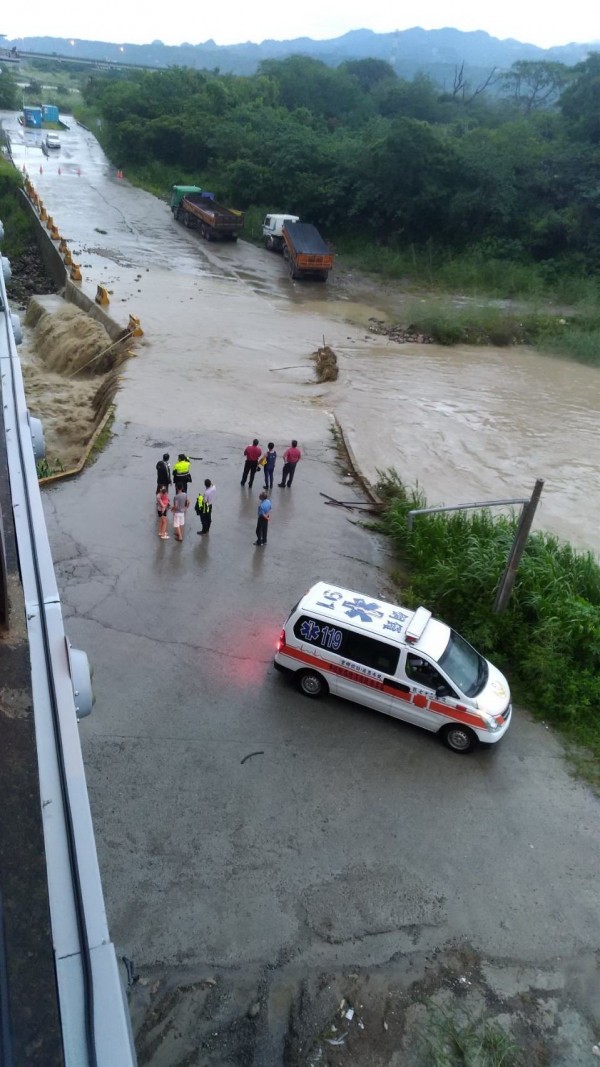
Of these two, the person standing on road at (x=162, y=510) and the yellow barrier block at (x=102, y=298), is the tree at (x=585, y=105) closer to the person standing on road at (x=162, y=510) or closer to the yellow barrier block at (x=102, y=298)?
the yellow barrier block at (x=102, y=298)

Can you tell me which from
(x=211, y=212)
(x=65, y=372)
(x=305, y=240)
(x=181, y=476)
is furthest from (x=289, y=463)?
(x=211, y=212)

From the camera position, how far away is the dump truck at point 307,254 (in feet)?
121

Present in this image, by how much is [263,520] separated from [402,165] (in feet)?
125

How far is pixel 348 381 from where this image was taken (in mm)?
24500

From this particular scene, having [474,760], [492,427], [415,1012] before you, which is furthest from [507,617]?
[492,427]

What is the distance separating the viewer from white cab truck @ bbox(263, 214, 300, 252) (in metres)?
41.9

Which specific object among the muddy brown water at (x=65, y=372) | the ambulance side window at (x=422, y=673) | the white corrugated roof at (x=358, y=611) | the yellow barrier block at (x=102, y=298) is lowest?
the muddy brown water at (x=65, y=372)

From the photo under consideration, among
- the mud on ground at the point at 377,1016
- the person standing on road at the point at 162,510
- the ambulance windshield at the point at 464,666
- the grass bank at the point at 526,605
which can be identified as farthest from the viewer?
the person standing on road at the point at 162,510

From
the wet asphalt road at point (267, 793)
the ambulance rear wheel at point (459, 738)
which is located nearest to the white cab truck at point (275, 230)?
the wet asphalt road at point (267, 793)

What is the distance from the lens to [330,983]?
6.74 metres

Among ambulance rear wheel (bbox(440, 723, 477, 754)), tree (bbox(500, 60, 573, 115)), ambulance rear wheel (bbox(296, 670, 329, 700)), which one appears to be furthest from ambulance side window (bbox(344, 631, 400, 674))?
tree (bbox(500, 60, 573, 115))

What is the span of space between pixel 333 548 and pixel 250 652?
3609 mm

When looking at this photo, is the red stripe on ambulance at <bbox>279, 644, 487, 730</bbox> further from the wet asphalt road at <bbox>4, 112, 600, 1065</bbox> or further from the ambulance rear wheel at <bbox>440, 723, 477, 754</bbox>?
the wet asphalt road at <bbox>4, 112, 600, 1065</bbox>

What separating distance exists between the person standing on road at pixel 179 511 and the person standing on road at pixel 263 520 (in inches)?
52.6
